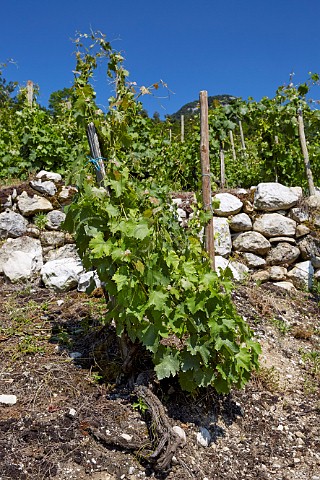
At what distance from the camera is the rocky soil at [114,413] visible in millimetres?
2410

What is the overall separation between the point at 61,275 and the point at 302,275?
9.48 ft

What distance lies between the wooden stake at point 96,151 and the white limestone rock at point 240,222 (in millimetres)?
2778

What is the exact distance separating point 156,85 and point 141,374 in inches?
81.0

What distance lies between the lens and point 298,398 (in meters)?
3.33

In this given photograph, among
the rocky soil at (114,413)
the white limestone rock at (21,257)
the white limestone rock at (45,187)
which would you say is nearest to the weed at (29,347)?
the rocky soil at (114,413)

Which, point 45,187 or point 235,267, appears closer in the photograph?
point 235,267

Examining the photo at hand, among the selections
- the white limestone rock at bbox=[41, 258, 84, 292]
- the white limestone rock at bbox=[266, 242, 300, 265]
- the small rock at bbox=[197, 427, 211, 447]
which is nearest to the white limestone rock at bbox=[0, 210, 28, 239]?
the white limestone rock at bbox=[41, 258, 84, 292]

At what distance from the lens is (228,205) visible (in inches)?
214

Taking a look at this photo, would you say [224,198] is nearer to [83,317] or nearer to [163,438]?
[83,317]

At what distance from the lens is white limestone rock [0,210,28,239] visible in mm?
5441

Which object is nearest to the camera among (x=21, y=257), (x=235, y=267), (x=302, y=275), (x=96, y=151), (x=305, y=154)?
(x=96, y=151)

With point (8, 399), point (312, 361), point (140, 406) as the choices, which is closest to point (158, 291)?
point (140, 406)

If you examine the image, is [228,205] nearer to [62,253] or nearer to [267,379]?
[62,253]

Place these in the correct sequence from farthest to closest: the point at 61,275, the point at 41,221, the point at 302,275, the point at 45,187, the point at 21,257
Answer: the point at 45,187 → the point at 41,221 → the point at 302,275 → the point at 21,257 → the point at 61,275
